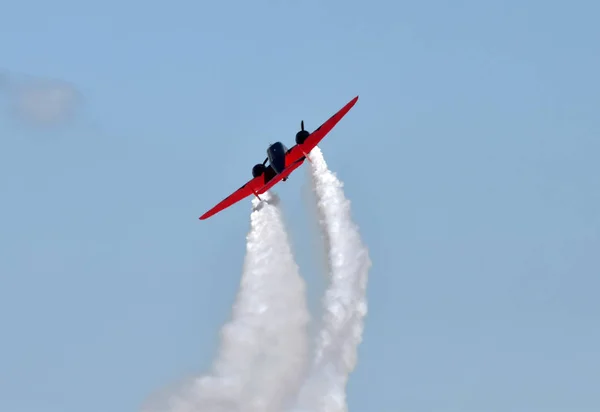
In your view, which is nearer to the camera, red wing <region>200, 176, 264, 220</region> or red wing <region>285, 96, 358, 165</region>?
red wing <region>285, 96, 358, 165</region>

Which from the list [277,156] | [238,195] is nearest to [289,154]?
[277,156]

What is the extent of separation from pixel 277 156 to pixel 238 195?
35.0 ft

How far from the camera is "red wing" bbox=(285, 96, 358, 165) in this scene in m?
150

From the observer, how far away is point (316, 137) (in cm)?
15012

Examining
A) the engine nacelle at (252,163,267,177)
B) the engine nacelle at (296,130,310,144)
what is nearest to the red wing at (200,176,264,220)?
the engine nacelle at (252,163,267,177)

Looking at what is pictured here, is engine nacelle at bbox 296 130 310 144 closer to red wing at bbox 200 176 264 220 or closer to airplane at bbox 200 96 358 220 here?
airplane at bbox 200 96 358 220

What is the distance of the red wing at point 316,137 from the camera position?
14962cm

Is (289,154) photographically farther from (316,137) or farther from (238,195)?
(238,195)

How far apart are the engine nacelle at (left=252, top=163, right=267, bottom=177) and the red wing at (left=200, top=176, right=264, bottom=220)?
A: 42cm

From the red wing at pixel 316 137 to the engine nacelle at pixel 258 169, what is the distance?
10.9 ft

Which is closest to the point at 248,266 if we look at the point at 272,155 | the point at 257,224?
the point at 257,224

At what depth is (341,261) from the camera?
499ft

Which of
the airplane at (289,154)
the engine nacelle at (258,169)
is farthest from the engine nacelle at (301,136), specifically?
the engine nacelle at (258,169)

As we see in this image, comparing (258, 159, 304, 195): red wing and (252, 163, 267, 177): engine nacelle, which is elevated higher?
(252, 163, 267, 177): engine nacelle
